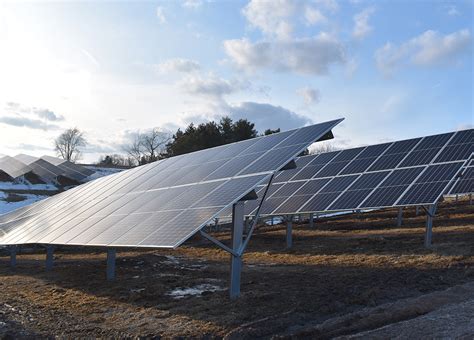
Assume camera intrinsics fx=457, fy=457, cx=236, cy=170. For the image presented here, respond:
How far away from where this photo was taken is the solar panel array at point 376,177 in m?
21.2

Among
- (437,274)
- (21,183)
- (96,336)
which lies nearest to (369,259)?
(437,274)

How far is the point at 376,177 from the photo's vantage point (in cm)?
2456

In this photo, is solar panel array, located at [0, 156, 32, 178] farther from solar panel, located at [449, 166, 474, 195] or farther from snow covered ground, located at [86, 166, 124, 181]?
solar panel, located at [449, 166, 474, 195]

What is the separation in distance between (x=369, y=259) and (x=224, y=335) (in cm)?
1080

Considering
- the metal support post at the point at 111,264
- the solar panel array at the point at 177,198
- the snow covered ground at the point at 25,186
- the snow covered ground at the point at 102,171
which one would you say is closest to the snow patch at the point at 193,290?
the solar panel array at the point at 177,198

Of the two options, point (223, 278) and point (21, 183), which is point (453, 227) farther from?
point (21, 183)

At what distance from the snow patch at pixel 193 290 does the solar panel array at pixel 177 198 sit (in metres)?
2.63

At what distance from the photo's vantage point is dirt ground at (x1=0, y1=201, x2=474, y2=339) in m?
11.0

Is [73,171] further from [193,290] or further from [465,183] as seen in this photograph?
[193,290]

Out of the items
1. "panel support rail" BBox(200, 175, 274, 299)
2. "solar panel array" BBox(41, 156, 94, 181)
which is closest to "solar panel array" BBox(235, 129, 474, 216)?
"panel support rail" BBox(200, 175, 274, 299)

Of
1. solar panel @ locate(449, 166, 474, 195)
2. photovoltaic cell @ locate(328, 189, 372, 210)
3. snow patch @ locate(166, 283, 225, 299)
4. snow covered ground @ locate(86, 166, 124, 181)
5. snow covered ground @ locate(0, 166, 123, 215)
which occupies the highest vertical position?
snow covered ground @ locate(86, 166, 124, 181)

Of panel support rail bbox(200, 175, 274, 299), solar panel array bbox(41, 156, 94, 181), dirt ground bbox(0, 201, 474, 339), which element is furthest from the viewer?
solar panel array bbox(41, 156, 94, 181)

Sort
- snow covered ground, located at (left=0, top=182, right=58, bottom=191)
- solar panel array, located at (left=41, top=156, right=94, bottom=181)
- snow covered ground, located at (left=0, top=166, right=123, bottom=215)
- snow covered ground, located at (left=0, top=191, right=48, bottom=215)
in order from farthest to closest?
1. solar panel array, located at (left=41, top=156, right=94, bottom=181)
2. snow covered ground, located at (left=0, top=182, right=58, bottom=191)
3. snow covered ground, located at (left=0, top=166, right=123, bottom=215)
4. snow covered ground, located at (left=0, top=191, right=48, bottom=215)

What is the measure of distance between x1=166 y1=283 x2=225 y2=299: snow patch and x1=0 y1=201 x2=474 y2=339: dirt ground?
0.04 metres
